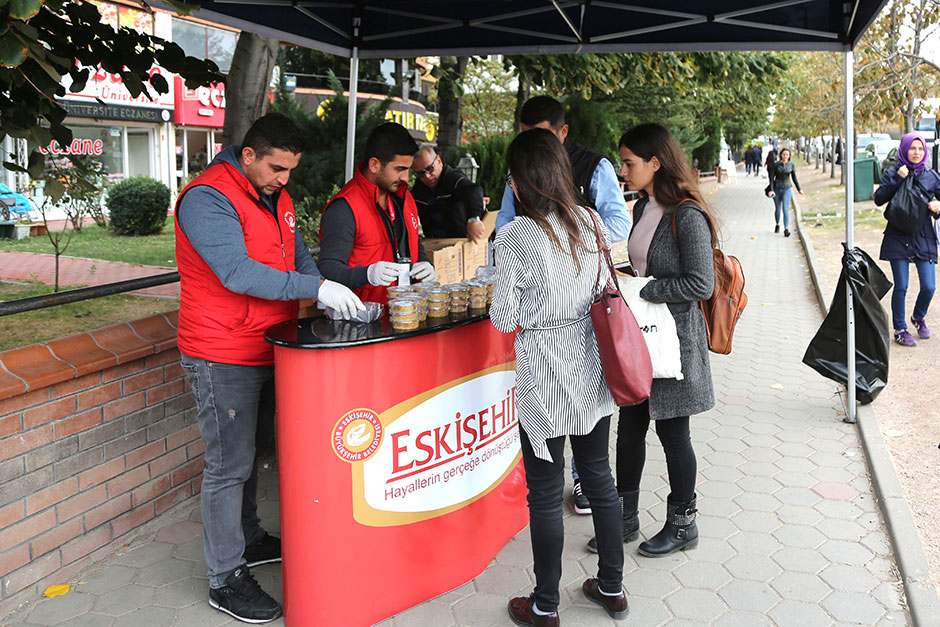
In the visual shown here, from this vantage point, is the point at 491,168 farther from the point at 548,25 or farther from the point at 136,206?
the point at 548,25

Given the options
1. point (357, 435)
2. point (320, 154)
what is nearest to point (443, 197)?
point (357, 435)

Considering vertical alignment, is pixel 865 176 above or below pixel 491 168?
above

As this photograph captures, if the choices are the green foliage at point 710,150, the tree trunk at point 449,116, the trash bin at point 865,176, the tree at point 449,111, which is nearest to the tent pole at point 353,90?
the tree at point 449,111

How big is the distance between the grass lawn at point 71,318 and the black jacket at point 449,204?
→ 196 cm

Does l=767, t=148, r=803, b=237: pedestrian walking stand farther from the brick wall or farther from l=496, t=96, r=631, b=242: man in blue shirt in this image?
the brick wall

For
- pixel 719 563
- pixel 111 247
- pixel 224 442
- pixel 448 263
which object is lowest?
pixel 719 563

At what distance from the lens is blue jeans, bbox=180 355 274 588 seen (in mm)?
3176

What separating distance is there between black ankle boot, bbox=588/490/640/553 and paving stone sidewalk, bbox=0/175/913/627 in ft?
0.18

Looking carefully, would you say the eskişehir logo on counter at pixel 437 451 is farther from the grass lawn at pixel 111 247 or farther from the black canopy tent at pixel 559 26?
the grass lawn at pixel 111 247

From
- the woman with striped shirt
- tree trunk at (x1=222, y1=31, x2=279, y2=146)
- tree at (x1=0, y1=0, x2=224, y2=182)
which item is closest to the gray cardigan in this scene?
the woman with striped shirt

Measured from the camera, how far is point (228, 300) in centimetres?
314

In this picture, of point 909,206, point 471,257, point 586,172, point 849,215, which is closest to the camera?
point 586,172

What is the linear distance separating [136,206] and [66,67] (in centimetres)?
1426

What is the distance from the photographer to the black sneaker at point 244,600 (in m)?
3.23
